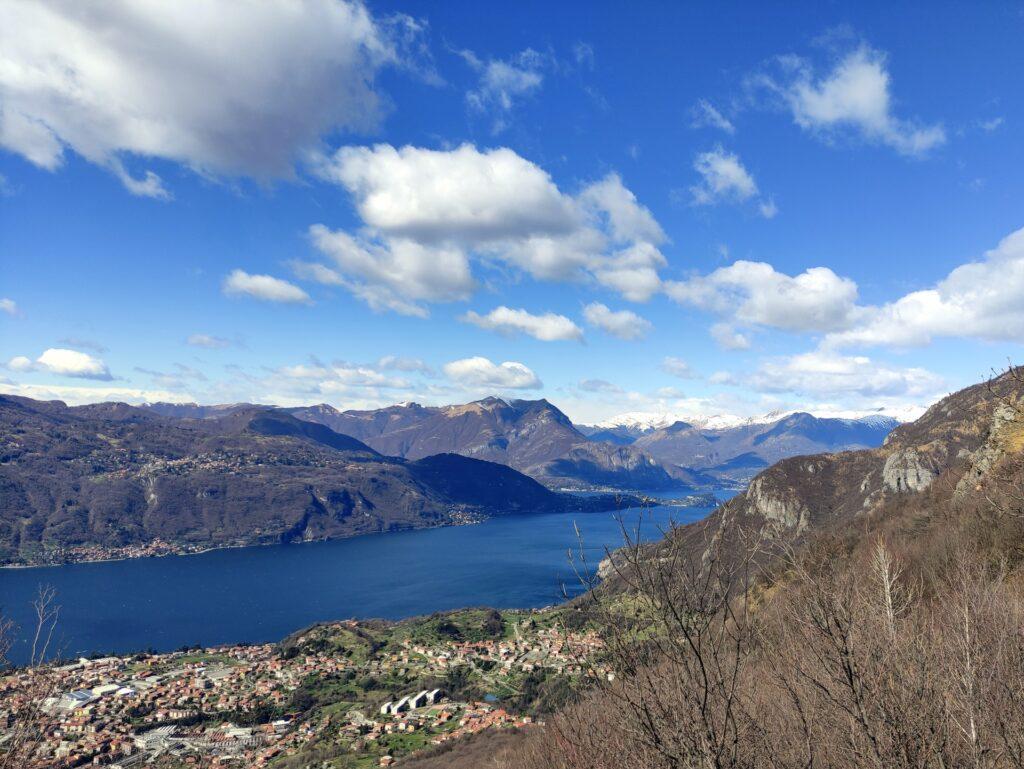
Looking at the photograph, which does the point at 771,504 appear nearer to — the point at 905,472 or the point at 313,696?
the point at 905,472

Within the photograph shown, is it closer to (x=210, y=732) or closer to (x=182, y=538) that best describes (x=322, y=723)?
(x=210, y=732)

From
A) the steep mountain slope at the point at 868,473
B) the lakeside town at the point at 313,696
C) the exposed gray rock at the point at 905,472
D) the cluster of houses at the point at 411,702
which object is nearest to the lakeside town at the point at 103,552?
the lakeside town at the point at 313,696

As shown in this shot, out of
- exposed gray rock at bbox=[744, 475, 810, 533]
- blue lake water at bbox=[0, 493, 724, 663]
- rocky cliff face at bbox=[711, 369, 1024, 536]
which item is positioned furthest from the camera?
exposed gray rock at bbox=[744, 475, 810, 533]

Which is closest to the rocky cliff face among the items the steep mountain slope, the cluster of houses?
the steep mountain slope

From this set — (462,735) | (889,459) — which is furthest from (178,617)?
(889,459)

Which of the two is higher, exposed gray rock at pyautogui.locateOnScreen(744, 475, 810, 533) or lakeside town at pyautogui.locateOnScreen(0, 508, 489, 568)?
exposed gray rock at pyautogui.locateOnScreen(744, 475, 810, 533)

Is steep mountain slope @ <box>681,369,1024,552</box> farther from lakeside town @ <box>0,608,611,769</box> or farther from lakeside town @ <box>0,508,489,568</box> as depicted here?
lakeside town @ <box>0,508,489,568</box>

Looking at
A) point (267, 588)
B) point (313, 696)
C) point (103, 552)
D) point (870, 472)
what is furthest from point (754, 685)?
point (103, 552)
